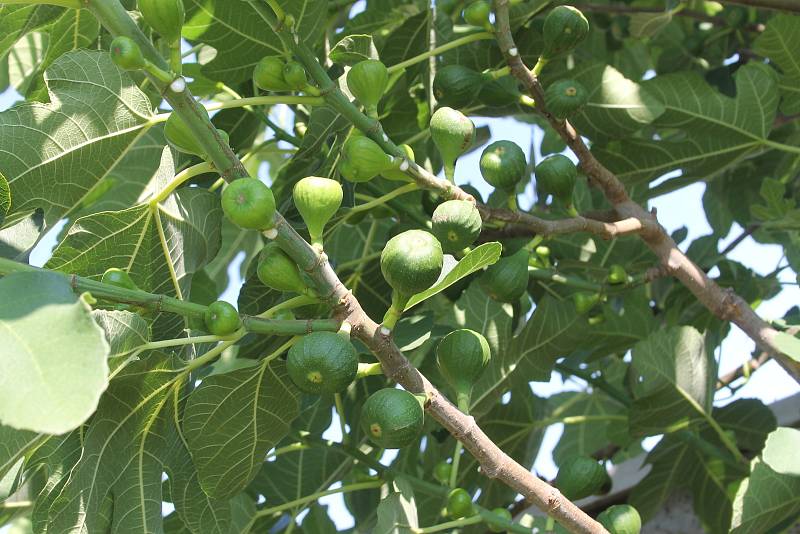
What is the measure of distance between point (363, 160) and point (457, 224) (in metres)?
0.16

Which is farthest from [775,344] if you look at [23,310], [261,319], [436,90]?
[23,310]

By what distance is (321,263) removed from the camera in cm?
121

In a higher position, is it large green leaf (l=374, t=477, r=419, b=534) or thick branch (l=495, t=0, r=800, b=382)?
thick branch (l=495, t=0, r=800, b=382)

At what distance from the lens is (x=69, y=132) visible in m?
1.41

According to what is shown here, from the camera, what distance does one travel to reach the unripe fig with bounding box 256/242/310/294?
122 cm

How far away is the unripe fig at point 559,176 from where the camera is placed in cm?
169

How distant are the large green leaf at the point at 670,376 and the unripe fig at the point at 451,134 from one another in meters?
0.63

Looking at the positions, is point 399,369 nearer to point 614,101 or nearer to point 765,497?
point 765,497

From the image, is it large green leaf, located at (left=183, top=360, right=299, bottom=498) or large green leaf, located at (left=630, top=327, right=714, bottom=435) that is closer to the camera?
large green leaf, located at (left=183, top=360, right=299, bottom=498)

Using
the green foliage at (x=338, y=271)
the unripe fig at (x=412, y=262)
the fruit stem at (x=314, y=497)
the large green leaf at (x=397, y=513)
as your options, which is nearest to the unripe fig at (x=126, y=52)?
the green foliage at (x=338, y=271)

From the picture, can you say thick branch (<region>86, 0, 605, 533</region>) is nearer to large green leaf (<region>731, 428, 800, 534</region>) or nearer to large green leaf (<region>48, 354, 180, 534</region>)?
large green leaf (<region>48, 354, 180, 534</region>)

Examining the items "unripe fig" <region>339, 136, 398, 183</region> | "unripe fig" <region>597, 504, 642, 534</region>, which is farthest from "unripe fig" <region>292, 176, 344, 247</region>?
"unripe fig" <region>597, 504, 642, 534</region>

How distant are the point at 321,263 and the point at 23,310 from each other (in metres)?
0.40

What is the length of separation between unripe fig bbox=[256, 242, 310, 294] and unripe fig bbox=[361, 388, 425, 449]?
179 mm
